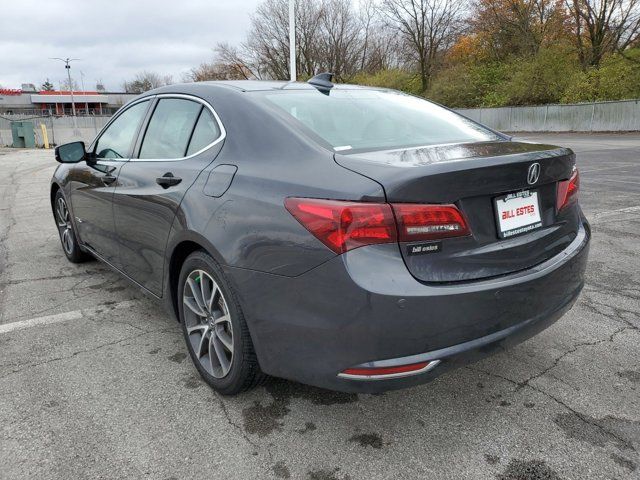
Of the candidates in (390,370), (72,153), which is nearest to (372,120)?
(390,370)

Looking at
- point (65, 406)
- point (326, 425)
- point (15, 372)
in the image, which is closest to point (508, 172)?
point (326, 425)

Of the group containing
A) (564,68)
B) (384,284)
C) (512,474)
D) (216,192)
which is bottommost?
(512,474)

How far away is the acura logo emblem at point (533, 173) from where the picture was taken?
85.2 inches

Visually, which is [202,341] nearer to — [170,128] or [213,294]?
[213,294]

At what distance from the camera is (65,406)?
8.18ft

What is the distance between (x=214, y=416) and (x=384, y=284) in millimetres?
1155

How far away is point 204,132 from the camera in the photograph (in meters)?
2.72

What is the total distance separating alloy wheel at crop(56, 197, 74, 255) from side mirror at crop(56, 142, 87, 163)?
0.80 metres

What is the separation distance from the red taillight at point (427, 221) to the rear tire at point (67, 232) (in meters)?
3.64

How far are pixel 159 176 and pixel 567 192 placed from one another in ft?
7.14

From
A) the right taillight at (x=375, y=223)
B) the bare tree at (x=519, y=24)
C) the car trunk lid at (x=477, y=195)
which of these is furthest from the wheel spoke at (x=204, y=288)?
the bare tree at (x=519, y=24)

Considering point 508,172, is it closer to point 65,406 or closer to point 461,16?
point 65,406

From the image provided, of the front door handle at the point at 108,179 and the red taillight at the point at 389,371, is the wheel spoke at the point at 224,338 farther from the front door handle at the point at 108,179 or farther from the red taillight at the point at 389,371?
the front door handle at the point at 108,179

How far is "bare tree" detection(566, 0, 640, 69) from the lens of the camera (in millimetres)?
31234
